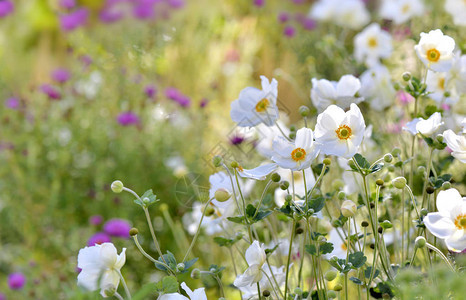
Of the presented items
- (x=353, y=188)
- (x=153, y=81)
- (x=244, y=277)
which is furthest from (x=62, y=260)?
(x=244, y=277)

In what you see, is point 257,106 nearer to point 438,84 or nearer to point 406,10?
point 438,84

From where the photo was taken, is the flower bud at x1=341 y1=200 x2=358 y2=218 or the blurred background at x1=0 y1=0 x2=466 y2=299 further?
the blurred background at x1=0 y1=0 x2=466 y2=299

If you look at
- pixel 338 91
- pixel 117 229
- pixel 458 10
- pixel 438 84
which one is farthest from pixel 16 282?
pixel 458 10

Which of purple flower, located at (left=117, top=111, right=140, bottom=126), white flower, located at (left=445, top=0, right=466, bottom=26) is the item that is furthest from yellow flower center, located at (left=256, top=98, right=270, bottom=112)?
purple flower, located at (left=117, top=111, right=140, bottom=126)

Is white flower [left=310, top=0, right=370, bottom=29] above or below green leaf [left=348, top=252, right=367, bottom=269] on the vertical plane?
above

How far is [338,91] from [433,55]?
135 mm

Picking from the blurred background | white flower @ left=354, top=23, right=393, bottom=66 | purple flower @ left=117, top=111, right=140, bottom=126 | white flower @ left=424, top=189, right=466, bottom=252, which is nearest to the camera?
white flower @ left=424, top=189, right=466, bottom=252

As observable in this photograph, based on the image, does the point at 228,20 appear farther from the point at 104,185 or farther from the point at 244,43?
the point at 104,185

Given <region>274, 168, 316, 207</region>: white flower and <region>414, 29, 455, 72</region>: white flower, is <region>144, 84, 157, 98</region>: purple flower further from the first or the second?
<region>414, 29, 455, 72</region>: white flower

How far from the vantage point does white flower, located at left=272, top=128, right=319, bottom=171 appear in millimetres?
615

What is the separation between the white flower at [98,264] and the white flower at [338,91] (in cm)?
37

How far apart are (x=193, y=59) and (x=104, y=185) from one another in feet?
3.59

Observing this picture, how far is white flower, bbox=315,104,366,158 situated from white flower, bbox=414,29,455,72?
0.66 ft

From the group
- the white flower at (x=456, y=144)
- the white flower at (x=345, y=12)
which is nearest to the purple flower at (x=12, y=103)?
the white flower at (x=345, y=12)
